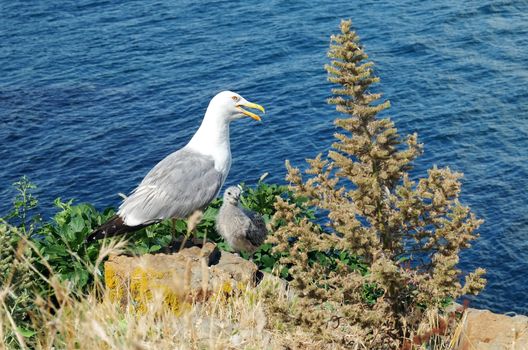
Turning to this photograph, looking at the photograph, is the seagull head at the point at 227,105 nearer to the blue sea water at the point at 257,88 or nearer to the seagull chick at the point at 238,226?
the seagull chick at the point at 238,226

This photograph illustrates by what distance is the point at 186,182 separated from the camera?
12.8 m

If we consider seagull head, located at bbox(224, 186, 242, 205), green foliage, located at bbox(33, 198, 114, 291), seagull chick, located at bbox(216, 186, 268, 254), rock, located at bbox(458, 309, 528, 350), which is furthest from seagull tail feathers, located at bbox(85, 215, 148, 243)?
rock, located at bbox(458, 309, 528, 350)

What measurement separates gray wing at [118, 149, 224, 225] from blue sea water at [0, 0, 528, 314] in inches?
355

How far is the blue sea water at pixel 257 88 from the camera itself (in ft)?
81.3

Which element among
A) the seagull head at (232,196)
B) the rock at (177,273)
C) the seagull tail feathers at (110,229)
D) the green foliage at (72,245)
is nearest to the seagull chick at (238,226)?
the seagull head at (232,196)

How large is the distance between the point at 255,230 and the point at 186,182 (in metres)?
1.32

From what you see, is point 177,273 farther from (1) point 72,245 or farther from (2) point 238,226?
(1) point 72,245

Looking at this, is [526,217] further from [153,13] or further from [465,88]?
[153,13]

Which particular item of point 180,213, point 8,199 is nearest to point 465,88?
point 8,199

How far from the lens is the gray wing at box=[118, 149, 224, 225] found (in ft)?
41.3

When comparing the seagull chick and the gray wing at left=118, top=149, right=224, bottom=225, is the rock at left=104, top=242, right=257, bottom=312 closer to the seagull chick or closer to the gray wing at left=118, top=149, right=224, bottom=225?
the seagull chick

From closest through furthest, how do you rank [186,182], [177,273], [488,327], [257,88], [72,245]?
1. [177,273]
2. [488,327]
3. [72,245]
4. [186,182]
5. [257,88]

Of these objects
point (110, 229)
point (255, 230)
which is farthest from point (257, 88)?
point (110, 229)

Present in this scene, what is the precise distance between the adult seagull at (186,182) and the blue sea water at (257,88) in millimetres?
8949
